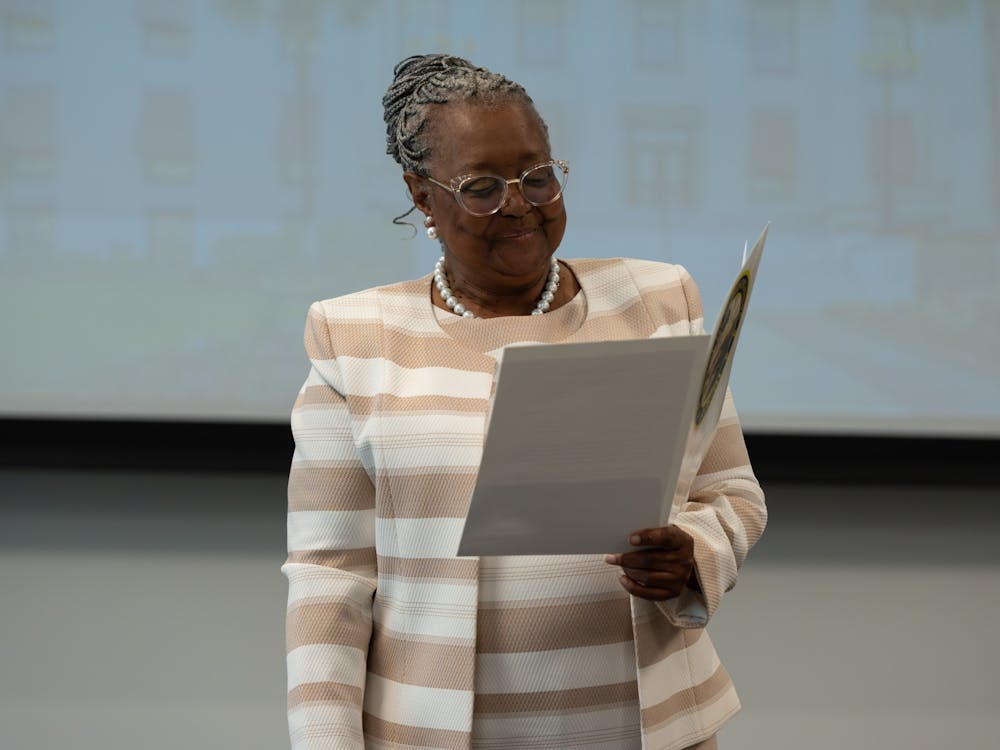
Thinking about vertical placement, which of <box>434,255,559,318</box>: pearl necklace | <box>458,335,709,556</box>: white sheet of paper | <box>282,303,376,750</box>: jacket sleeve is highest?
<box>434,255,559,318</box>: pearl necklace

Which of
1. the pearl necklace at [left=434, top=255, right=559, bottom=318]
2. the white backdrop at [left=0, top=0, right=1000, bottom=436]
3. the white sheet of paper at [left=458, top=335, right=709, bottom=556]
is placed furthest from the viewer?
the white backdrop at [left=0, top=0, right=1000, bottom=436]

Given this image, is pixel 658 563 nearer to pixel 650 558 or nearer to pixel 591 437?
pixel 650 558

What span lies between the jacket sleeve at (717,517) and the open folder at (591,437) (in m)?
0.11

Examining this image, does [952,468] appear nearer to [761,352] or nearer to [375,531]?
[761,352]

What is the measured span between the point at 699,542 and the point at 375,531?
0.33 m

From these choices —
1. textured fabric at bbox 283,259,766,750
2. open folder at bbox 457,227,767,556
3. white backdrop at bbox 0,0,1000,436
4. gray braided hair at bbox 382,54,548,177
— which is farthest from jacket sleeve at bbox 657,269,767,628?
white backdrop at bbox 0,0,1000,436

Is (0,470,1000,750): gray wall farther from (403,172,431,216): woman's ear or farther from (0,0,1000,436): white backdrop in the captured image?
(403,172,431,216): woman's ear

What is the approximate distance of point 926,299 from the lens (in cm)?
242

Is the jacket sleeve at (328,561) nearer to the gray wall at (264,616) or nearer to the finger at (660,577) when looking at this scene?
the finger at (660,577)

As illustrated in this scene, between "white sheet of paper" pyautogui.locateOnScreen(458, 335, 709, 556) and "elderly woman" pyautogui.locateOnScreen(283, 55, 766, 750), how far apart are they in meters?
0.09

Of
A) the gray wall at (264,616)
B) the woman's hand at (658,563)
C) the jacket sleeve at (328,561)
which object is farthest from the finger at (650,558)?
the gray wall at (264,616)

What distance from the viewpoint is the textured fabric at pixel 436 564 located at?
115 cm

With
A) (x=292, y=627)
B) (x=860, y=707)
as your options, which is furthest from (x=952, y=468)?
(x=292, y=627)

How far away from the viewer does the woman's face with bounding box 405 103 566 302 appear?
1.19m
